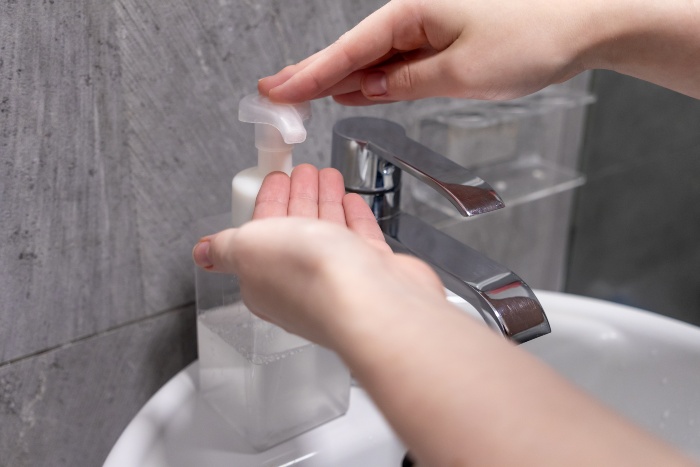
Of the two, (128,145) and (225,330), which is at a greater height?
(128,145)

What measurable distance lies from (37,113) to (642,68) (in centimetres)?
38

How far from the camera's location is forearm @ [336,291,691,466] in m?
0.24

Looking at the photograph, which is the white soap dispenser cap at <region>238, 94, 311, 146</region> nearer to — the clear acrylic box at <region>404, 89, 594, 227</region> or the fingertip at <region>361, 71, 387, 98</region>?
the fingertip at <region>361, 71, 387, 98</region>

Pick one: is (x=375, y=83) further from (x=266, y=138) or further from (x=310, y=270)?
(x=310, y=270)

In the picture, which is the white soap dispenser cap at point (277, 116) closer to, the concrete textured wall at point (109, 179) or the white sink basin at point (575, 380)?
the concrete textured wall at point (109, 179)

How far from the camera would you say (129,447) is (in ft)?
1.41

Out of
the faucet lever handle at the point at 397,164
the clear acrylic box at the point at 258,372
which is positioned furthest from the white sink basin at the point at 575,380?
the faucet lever handle at the point at 397,164

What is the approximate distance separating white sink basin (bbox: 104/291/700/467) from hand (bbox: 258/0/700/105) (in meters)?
0.17

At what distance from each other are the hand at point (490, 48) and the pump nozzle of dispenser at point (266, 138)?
17mm

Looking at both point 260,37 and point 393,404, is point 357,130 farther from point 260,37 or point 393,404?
point 393,404

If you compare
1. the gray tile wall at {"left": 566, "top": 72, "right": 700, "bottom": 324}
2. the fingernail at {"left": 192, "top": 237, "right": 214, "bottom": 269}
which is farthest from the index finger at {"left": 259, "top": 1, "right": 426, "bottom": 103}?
the gray tile wall at {"left": 566, "top": 72, "right": 700, "bottom": 324}

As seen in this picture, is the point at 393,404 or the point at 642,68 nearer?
the point at 393,404

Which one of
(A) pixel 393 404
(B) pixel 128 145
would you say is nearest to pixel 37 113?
(B) pixel 128 145

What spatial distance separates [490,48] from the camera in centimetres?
44
